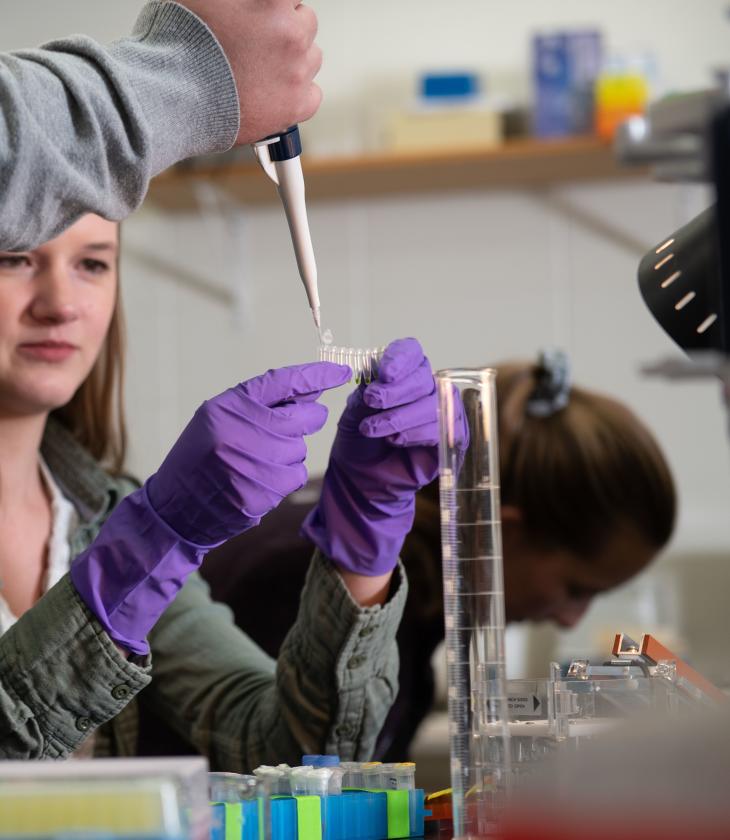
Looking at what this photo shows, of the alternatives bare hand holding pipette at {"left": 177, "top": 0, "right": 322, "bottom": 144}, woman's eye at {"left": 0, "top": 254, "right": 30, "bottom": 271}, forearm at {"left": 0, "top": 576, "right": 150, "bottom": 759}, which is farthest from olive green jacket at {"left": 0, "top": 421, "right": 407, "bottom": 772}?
bare hand holding pipette at {"left": 177, "top": 0, "right": 322, "bottom": 144}

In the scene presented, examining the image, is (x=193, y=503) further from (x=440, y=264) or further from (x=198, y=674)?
(x=440, y=264)

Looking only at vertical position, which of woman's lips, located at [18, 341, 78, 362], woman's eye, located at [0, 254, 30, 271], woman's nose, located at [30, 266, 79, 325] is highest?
woman's eye, located at [0, 254, 30, 271]

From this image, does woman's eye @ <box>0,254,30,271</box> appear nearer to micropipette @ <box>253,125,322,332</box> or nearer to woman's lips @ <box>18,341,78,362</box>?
woman's lips @ <box>18,341,78,362</box>

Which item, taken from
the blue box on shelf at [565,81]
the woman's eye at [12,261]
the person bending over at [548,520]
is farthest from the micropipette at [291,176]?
the blue box on shelf at [565,81]

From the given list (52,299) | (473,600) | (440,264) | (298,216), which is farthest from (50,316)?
(440,264)

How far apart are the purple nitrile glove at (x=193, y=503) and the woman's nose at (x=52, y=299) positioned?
0.39 metres

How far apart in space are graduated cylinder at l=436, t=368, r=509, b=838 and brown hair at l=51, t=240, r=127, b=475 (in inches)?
30.6

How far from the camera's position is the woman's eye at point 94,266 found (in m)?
1.38

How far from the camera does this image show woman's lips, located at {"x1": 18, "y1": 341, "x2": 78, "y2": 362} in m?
1.32

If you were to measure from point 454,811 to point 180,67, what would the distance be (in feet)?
1.70

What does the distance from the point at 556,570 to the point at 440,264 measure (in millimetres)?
1437

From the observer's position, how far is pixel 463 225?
120 inches

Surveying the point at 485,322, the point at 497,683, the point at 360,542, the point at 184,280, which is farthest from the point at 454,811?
the point at 184,280

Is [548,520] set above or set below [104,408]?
below
